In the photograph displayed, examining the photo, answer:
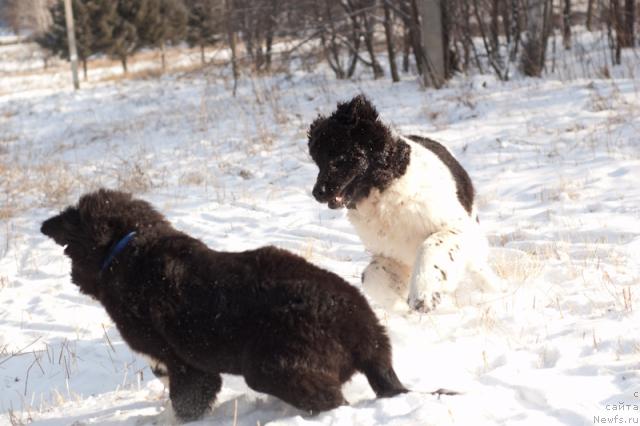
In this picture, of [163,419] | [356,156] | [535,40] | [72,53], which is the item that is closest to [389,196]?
[356,156]

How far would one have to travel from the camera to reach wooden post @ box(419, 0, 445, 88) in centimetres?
1448

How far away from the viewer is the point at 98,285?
386 centimetres

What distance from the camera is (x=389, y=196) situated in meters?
4.85

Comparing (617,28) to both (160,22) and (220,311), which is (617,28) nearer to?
(220,311)

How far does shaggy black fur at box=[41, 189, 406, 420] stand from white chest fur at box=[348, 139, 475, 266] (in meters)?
1.43

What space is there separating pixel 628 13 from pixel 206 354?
14.4 m

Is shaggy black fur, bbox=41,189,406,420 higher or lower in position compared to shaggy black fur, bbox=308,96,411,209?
lower

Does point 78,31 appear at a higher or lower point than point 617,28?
higher

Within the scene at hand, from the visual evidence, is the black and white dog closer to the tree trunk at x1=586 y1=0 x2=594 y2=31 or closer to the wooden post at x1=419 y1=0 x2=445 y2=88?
the wooden post at x1=419 y1=0 x2=445 y2=88

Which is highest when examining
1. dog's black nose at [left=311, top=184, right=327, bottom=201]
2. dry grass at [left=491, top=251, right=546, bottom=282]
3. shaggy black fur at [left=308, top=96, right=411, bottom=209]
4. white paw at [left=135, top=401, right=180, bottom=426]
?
shaggy black fur at [left=308, top=96, right=411, bottom=209]

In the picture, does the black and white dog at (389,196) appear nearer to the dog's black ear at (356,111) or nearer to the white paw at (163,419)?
the dog's black ear at (356,111)

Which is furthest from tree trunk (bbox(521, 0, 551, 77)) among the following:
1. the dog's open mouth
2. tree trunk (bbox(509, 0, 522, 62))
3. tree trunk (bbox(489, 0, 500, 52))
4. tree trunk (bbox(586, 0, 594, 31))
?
the dog's open mouth

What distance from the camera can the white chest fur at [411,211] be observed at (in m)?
4.84

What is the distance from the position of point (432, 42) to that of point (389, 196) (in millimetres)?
10799
